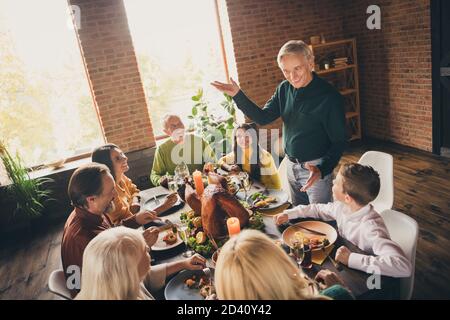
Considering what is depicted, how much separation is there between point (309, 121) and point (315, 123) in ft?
0.13

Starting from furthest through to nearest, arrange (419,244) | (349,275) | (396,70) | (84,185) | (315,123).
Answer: (396,70), (419,244), (315,123), (84,185), (349,275)

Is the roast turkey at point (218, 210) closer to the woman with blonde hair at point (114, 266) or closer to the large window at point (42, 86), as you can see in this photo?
the woman with blonde hair at point (114, 266)

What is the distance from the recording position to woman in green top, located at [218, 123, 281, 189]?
2.82 metres

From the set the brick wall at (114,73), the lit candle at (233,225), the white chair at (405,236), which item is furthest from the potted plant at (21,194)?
the white chair at (405,236)

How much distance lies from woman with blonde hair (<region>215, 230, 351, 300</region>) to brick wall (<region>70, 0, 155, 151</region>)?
3.94 metres

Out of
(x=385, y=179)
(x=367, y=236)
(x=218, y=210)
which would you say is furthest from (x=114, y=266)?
(x=385, y=179)

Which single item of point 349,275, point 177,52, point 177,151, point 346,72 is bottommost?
point 349,275

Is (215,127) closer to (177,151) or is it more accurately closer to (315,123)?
(177,151)

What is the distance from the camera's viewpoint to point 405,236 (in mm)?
1719

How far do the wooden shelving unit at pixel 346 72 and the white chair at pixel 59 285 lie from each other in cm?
456

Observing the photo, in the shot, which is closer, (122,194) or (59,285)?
(59,285)

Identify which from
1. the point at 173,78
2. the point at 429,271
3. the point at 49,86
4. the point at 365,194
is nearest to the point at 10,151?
the point at 49,86
